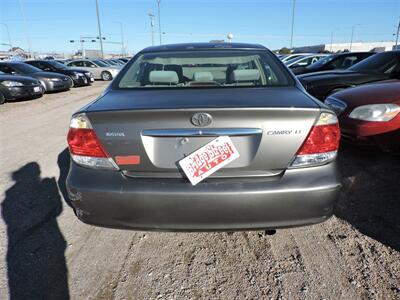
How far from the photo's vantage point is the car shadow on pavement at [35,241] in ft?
7.04

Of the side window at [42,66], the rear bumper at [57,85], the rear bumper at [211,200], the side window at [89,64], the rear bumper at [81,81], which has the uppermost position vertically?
the rear bumper at [211,200]

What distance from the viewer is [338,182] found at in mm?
2021

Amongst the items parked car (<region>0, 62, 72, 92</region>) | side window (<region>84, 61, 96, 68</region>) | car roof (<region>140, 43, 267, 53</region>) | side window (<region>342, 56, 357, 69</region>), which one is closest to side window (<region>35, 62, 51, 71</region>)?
parked car (<region>0, 62, 72, 92</region>)

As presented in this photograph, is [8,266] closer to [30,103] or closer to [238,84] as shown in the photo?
[238,84]

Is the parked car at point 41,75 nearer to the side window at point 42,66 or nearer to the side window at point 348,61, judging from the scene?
the side window at point 42,66

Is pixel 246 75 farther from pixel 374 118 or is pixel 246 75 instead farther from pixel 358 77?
pixel 358 77

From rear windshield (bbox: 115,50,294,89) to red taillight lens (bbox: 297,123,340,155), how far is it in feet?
2.31

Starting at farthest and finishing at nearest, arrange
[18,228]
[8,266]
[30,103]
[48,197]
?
[30,103]
[48,197]
[18,228]
[8,266]

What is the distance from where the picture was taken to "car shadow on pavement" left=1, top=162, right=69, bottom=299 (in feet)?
7.04

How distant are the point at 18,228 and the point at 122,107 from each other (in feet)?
5.49

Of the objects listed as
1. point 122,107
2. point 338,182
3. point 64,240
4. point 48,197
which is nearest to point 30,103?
point 48,197

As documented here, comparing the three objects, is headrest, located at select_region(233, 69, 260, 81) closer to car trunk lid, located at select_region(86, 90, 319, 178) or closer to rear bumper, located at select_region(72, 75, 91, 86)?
car trunk lid, located at select_region(86, 90, 319, 178)

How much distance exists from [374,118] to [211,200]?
105 inches

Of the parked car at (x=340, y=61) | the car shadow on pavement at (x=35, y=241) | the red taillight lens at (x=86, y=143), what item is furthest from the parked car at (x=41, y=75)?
the red taillight lens at (x=86, y=143)
